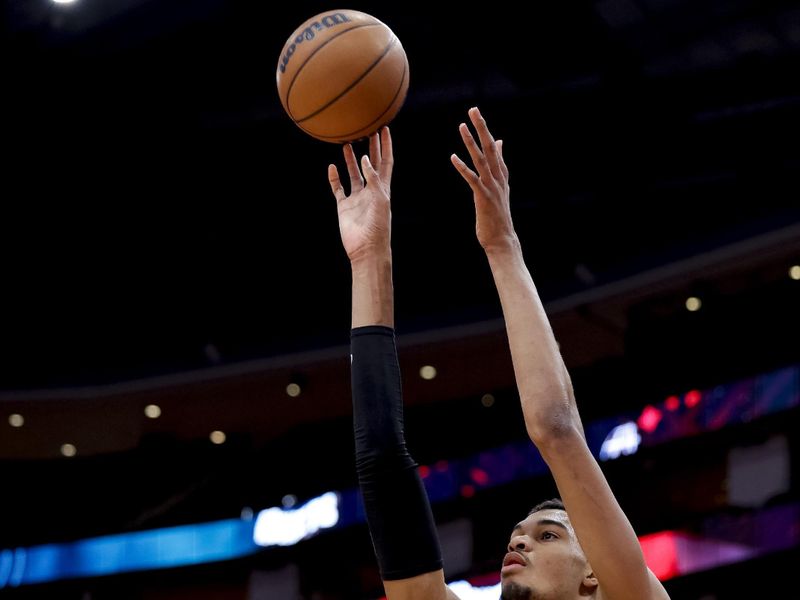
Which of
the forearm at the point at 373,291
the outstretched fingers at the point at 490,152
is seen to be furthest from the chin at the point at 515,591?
the outstretched fingers at the point at 490,152

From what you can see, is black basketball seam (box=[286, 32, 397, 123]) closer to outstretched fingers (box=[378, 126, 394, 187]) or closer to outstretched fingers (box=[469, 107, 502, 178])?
outstretched fingers (box=[378, 126, 394, 187])

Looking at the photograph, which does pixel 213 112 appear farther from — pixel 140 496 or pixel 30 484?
pixel 30 484

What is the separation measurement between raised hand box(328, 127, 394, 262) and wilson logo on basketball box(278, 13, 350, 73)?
500 millimetres

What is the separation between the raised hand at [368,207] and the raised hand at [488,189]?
0.62 ft

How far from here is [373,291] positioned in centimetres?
213

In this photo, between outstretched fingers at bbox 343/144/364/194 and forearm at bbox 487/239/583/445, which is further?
outstretched fingers at bbox 343/144/364/194

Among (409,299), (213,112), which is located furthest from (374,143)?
(409,299)

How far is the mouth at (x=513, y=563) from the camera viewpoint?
228cm

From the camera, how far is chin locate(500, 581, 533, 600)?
2.24m

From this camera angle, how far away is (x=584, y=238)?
9.66 meters

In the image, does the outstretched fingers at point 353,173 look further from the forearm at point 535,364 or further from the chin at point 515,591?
the chin at point 515,591

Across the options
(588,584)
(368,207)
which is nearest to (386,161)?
(368,207)

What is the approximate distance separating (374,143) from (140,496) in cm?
976

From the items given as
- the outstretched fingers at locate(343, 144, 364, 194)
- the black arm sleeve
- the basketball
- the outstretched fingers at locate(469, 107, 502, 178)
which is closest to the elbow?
the black arm sleeve
